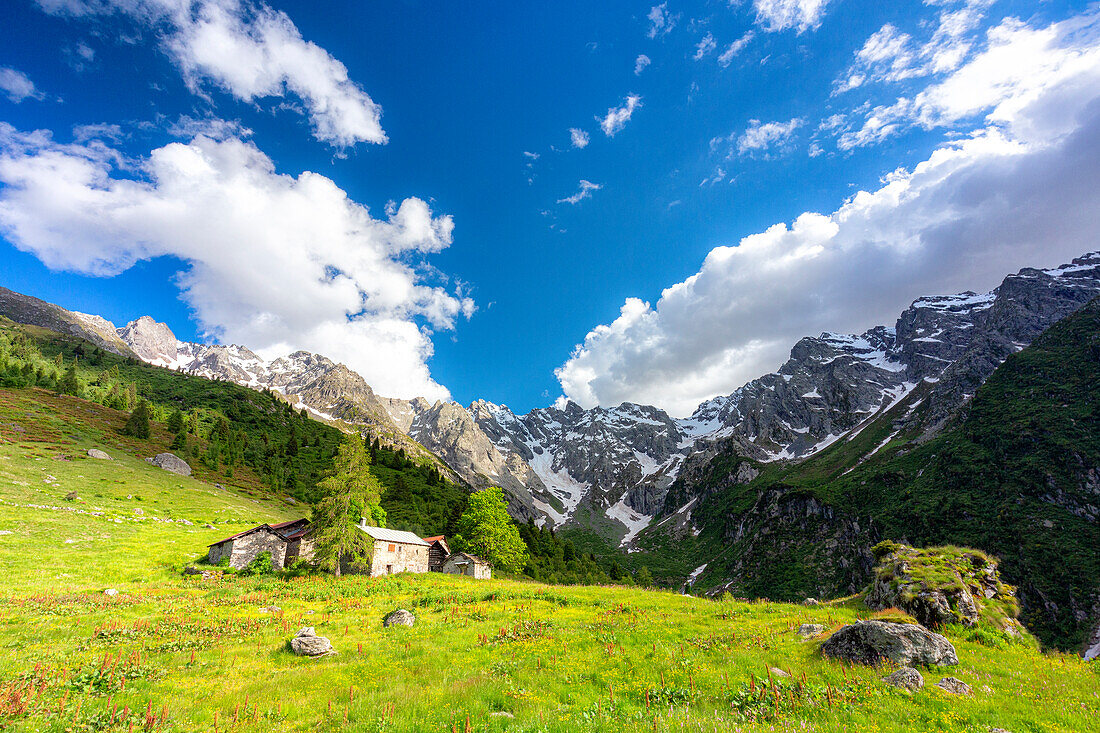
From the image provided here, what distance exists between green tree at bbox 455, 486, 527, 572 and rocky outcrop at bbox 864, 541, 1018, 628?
51.5 metres

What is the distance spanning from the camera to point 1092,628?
245 ft

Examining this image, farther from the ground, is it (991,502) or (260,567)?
(991,502)

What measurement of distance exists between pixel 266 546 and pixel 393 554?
51.3 feet

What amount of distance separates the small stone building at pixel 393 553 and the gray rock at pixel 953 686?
52.9 m

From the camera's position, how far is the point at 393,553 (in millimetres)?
56625

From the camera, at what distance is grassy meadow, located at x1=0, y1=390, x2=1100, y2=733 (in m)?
10.8

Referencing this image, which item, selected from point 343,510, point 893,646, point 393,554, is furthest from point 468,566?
point 893,646

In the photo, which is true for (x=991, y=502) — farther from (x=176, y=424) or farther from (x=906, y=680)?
(x=176, y=424)

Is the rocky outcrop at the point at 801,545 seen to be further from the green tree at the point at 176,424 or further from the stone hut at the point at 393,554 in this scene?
the green tree at the point at 176,424

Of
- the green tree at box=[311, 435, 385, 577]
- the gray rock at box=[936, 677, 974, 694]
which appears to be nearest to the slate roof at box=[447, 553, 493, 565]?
the green tree at box=[311, 435, 385, 577]

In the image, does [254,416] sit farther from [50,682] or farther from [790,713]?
[790,713]

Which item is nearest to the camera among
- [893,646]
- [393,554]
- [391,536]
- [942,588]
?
[893,646]

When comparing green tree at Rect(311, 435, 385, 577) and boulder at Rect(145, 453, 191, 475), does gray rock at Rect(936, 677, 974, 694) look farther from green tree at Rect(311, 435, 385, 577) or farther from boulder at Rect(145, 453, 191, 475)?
boulder at Rect(145, 453, 191, 475)

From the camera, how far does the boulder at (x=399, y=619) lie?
26106 millimetres
